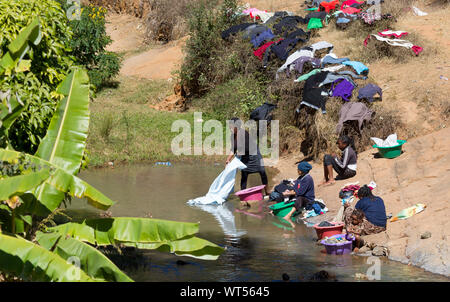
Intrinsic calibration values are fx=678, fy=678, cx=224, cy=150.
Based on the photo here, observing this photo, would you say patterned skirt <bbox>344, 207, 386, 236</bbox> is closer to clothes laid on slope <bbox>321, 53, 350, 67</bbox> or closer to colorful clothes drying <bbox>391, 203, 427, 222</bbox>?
colorful clothes drying <bbox>391, 203, 427, 222</bbox>

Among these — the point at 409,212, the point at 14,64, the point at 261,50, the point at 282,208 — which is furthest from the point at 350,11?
the point at 14,64

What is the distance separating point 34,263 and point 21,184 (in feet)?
2.42

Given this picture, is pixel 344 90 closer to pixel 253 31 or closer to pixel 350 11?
pixel 253 31

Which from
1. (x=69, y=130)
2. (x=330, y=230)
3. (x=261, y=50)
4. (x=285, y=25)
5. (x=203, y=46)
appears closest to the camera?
(x=69, y=130)

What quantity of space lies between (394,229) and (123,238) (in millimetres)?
5351

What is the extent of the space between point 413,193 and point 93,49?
51.6 feet

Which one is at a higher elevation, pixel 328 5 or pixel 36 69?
pixel 36 69

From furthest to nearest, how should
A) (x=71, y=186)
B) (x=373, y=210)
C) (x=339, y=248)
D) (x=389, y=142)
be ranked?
(x=389, y=142)
(x=373, y=210)
(x=339, y=248)
(x=71, y=186)

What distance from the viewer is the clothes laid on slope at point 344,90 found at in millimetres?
16141

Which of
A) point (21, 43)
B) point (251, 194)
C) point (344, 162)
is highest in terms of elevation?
point (21, 43)

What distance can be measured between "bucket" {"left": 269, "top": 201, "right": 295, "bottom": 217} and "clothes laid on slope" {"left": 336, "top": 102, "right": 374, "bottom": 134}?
3495mm

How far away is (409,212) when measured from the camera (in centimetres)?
1094

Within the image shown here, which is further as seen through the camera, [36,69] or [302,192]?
[302,192]

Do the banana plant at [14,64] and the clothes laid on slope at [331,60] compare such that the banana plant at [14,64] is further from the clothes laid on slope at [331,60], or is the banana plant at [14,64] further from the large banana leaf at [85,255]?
the clothes laid on slope at [331,60]
